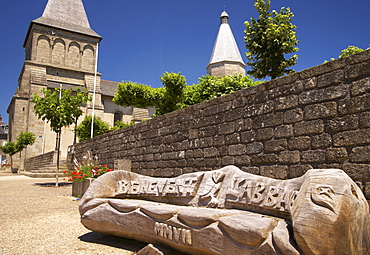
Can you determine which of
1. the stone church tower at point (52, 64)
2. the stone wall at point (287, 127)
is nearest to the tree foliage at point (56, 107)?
the stone wall at point (287, 127)

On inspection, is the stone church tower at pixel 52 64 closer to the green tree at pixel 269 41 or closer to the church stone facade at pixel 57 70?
the church stone facade at pixel 57 70

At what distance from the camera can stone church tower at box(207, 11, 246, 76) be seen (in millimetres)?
31720

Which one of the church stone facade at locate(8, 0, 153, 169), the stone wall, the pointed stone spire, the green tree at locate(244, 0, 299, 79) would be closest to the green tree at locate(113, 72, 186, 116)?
the green tree at locate(244, 0, 299, 79)

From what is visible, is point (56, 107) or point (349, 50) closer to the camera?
point (56, 107)

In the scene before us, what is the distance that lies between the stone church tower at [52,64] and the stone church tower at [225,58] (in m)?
13.4

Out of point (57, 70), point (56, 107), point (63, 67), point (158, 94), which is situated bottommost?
point (56, 107)

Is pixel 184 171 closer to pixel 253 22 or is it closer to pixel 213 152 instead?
pixel 213 152

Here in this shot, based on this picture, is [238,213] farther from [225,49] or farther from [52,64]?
[52,64]

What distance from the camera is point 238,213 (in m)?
2.60

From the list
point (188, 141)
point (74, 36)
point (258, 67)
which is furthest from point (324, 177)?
point (74, 36)

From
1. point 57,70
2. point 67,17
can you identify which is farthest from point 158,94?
point 67,17

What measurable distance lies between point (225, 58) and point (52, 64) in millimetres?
19125

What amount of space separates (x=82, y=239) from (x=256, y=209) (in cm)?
230

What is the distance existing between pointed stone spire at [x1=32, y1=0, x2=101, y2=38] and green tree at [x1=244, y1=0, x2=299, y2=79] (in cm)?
2654
